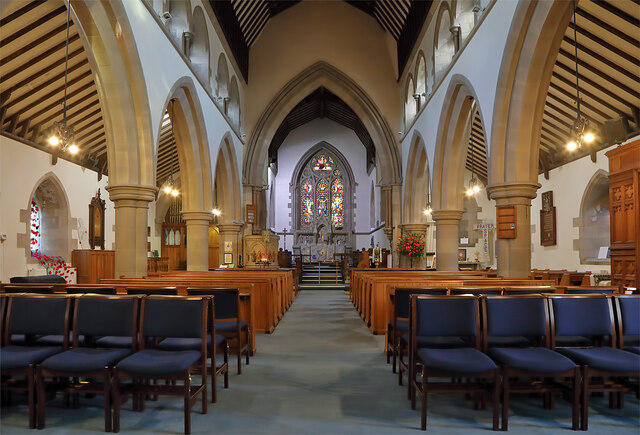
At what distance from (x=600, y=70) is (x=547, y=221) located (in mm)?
4703

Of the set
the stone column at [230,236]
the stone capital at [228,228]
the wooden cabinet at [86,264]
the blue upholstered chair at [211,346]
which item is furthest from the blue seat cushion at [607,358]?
the stone capital at [228,228]

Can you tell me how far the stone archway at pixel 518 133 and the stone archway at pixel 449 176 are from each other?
2.81m

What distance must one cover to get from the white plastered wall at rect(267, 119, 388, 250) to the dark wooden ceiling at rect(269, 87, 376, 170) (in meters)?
0.61

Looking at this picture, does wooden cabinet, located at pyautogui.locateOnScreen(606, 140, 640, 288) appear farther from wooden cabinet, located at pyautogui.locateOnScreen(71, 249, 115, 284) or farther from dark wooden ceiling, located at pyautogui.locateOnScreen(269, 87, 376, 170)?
dark wooden ceiling, located at pyautogui.locateOnScreen(269, 87, 376, 170)

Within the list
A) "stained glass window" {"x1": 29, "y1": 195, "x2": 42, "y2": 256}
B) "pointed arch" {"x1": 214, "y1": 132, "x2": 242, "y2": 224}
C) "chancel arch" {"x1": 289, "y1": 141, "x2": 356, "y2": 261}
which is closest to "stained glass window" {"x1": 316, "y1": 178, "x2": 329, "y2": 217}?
"chancel arch" {"x1": 289, "y1": 141, "x2": 356, "y2": 261}

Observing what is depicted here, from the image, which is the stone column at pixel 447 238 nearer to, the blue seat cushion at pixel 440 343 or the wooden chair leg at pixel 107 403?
the blue seat cushion at pixel 440 343

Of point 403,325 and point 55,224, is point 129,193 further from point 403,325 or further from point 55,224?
point 55,224

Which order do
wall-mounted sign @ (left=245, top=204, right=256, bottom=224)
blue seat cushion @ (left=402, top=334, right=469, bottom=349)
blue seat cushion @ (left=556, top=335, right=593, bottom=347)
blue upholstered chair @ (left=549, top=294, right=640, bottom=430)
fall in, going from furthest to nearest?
wall-mounted sign @ (left=245, top=204, right=256, bottom=224) < blue seat cushion @ (left=556, top=335, right=593, bottom=347) < blue seat cushion @ (left=402, top=334, right=469, bottom=349) < blue upholstered chair @ (left=549, top=294, right=640, bottom=430)

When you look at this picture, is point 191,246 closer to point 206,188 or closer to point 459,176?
point 206,188

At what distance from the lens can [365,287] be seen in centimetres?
692

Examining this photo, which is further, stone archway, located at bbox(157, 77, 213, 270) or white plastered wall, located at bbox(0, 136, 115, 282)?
stone archway, located at bbox(157, 77, 213, 270)

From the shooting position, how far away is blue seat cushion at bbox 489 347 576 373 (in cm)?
255

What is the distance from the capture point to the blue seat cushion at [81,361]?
2539 millimetres

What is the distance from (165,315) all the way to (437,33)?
908cm
